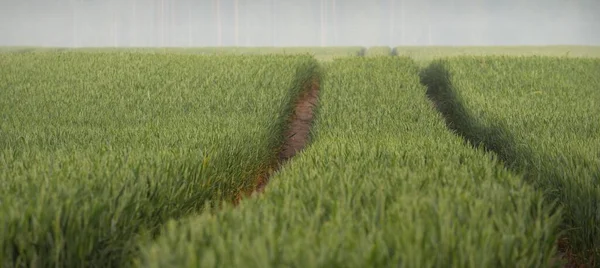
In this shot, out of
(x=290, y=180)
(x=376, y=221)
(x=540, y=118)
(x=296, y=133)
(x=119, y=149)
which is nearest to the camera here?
(x=376, y=221)

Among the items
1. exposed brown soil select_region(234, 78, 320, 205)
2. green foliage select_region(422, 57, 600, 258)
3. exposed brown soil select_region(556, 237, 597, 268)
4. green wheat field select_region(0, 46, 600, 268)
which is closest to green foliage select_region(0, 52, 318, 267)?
green wheat field select_region(0, 46, 600, 268)

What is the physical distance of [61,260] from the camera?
2746 millimetres

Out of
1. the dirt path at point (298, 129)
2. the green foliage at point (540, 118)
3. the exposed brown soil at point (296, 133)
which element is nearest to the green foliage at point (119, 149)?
the exposed brown soil at point (296, 133)

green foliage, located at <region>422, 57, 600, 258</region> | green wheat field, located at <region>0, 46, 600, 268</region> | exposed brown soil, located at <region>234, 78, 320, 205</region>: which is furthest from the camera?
exposed brown soil, located at <region>234, 78, 320, 205</region>

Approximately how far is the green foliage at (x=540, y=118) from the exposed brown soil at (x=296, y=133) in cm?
269

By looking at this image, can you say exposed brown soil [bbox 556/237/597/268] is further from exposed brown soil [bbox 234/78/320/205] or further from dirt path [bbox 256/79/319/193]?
dirt path [bbox 256/79/319/193]

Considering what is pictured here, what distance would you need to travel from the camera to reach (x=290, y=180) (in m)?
3.51

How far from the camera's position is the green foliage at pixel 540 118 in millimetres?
4234

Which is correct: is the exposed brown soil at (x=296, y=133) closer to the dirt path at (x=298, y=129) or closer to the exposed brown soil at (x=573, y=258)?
the dirt path at (x=298, y=129)

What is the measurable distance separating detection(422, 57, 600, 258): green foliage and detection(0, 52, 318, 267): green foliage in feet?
8.36

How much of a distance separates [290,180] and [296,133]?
6439 millimetres

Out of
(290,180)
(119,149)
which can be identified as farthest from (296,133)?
(290,180)

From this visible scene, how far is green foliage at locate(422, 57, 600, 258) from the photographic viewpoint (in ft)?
13.9

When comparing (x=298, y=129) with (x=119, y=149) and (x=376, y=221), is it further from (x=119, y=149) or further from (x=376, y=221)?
(x=376, y=221)
